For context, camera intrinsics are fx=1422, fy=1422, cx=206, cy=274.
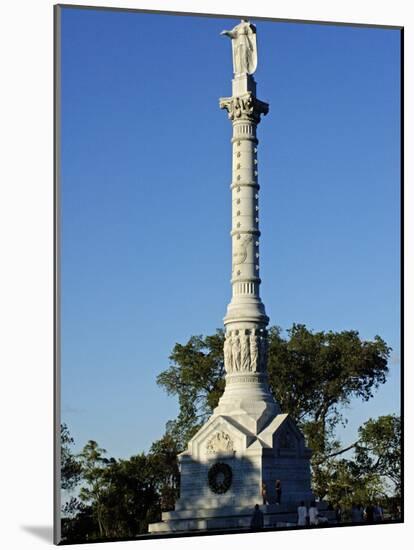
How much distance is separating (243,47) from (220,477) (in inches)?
309

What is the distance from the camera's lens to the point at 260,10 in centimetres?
2189

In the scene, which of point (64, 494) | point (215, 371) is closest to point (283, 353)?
point (215, 371)

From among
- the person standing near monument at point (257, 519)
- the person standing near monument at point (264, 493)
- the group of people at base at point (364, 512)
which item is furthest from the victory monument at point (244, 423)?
the group of people at base at point (364, 512)

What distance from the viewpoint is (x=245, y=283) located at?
2642 cm

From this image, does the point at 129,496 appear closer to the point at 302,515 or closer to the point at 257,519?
the point at 302,515

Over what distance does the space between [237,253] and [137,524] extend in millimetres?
6238

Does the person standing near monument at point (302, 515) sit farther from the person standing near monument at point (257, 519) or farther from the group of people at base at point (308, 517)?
the person standing near monument at point (257, 519)

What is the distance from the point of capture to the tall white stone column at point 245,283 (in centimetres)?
2605

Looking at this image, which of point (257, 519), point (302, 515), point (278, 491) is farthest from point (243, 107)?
point (257, 519)

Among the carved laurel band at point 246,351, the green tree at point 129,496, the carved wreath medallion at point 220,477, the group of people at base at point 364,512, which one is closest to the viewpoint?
the carved wreath medallion at point 220,477

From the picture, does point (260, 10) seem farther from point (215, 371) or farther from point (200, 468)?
point (215, 371)

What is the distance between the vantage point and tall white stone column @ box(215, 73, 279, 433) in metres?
26.0

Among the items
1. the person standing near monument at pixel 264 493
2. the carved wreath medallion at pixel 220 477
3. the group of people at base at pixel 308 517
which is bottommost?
the group of people at base at pixel 308 517

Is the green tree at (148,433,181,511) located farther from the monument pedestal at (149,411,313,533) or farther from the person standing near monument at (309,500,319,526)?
the person standing near monument at (309,500,319,526)
